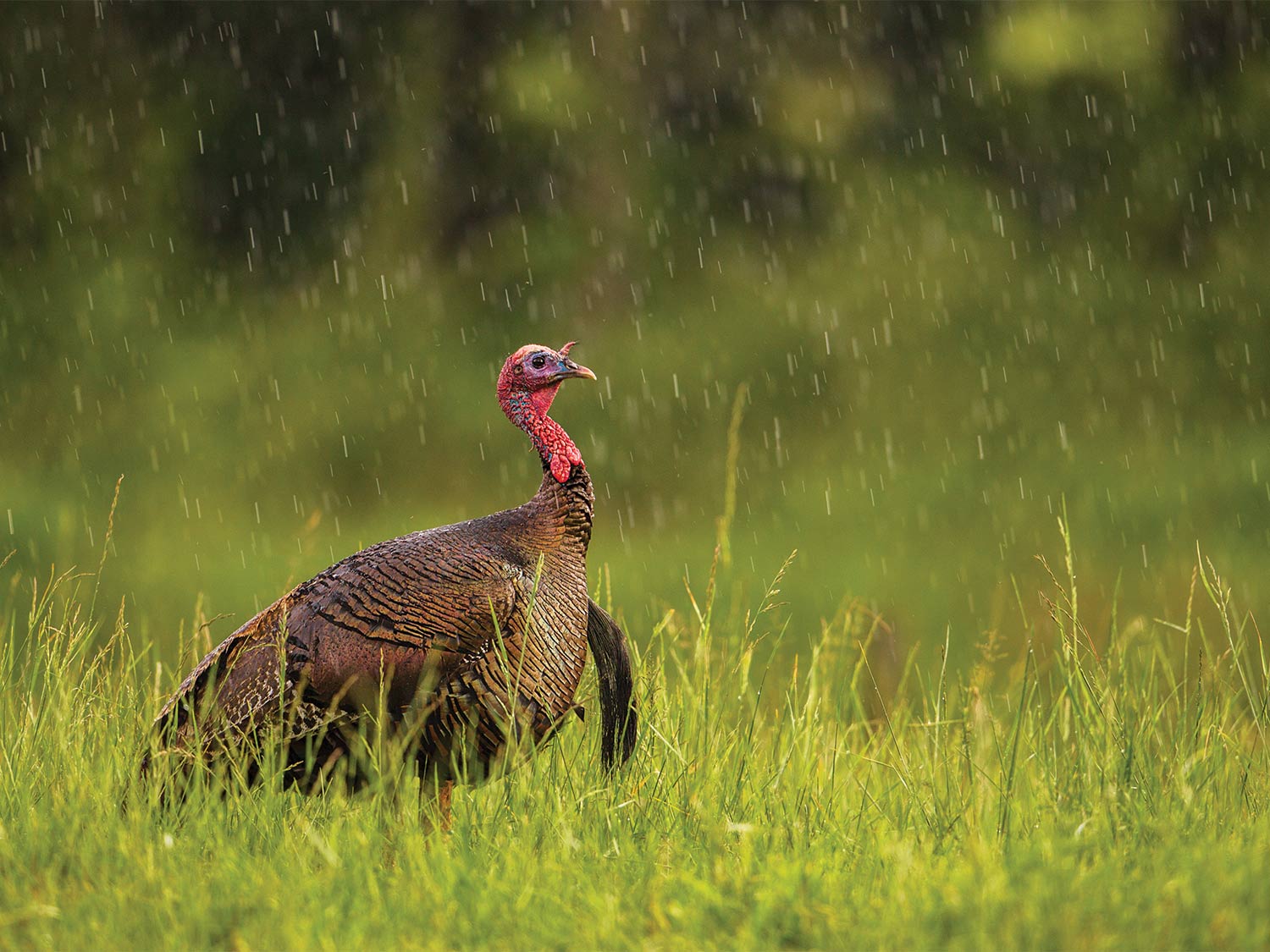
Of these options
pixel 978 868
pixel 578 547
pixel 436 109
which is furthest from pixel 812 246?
pixel 978 868

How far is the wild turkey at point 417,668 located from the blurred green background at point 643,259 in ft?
20.1

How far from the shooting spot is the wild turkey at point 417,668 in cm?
364

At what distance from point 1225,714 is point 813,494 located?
731 cm

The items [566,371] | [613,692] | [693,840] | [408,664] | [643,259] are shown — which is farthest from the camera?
[643,259]

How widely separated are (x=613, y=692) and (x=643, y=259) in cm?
1030

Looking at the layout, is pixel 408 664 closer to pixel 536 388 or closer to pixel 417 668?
pixel 417 668

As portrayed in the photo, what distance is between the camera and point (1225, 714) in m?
3.49

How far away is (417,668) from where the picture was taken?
12.0ft

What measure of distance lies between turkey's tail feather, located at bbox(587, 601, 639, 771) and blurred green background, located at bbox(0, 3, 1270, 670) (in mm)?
5974

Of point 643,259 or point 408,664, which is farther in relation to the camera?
point 643,259

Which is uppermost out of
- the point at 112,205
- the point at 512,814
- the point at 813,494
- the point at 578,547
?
the point at 112,205

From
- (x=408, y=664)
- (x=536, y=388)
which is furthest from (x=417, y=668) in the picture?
(x=536, y=388)

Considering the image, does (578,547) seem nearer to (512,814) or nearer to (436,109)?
(512,814)

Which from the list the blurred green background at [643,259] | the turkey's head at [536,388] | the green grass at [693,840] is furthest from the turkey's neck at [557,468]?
the blurred green background at [643,259]
